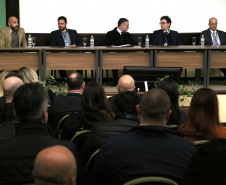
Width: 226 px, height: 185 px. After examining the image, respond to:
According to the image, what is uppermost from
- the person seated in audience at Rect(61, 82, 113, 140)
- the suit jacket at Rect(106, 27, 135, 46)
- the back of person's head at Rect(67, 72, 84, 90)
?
the suit jacket at Rect(106, 27, 135, 46)

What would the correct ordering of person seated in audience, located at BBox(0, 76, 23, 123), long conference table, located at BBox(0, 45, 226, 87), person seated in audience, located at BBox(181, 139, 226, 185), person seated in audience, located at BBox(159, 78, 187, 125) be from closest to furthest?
person seated in audience, located at BBox(181, 139, 226, 185), person seated in audience, located at BBox(0, 76, 23, 123), person seated in audience, located at BBox(159, 78, 187, 125), long conference table, located at BBox(0, 45, 226, 87)

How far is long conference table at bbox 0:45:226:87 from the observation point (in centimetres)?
786

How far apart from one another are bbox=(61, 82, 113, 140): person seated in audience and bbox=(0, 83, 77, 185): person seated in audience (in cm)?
66

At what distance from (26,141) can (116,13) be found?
25.0 ft

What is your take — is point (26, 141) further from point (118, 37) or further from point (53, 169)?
point (118, 37)

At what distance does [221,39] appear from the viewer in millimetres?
8875

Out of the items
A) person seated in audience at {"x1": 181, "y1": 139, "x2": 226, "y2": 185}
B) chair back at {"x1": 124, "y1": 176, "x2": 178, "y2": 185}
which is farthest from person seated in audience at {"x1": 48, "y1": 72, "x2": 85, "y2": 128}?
person seated in audience at {"x1": 181, "y1": 139, "x2": 226, "y2": 185}

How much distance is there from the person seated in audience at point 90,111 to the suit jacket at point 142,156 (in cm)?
99

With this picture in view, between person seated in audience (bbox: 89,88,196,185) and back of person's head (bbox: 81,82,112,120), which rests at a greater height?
back of person's head (bbox: 81,82,112,120)

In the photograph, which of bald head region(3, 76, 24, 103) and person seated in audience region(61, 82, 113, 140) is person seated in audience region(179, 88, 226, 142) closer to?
person seated in audience region(61, 82, 113, 140)

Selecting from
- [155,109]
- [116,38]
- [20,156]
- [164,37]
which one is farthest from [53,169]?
[164,37]

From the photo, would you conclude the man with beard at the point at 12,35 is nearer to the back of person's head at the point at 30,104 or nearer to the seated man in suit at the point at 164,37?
the seated man in suit at the point at 164,37

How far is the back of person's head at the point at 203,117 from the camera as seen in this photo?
2561 mm

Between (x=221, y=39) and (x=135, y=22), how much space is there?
1801 millimetres
